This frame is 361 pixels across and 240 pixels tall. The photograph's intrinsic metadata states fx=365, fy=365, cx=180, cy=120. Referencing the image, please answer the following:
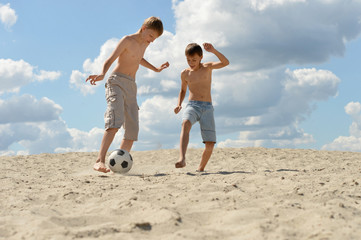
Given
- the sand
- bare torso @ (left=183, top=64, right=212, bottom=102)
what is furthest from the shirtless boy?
bare torso @ (left=183, top=64, right=212, bottom=102)

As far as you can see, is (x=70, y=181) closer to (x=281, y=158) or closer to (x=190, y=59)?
(x=190, y=59)

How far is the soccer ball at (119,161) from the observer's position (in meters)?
4.95

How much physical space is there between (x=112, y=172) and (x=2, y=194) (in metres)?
1.59

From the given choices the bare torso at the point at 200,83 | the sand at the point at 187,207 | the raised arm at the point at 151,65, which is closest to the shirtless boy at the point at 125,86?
the raised arm at the point at 151,65

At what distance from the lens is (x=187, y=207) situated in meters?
3.11

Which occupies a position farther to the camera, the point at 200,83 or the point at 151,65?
the point at 151,65

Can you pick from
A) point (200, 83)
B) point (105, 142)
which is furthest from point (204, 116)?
point (105, 142)

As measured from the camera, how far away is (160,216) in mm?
2822

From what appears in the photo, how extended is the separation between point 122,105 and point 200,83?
1.16m

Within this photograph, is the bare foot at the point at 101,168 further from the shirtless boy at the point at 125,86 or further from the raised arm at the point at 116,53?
the raised arm at the point at 116,53

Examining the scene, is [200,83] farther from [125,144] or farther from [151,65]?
[125,144]

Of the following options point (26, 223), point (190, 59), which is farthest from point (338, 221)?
point (190, 59)

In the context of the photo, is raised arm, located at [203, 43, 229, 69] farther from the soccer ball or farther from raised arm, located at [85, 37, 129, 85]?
the soccer ball

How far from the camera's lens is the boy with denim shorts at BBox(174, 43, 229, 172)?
5161mm
